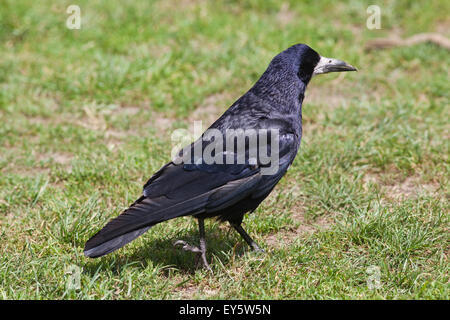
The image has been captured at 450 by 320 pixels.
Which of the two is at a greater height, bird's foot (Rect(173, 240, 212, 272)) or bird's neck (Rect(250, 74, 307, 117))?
bird's neck (Rect(250, 74, 307, 117))

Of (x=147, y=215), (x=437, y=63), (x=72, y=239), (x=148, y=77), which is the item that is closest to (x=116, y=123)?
(x=148, y=77)

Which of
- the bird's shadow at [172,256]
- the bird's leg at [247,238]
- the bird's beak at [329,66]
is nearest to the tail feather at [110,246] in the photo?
the bird's shadow at [172,256]

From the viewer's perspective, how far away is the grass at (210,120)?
382 centimetres

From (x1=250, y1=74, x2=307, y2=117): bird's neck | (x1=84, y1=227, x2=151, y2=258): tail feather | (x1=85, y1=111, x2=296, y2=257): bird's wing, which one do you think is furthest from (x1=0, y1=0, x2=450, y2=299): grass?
(x1=250, y1=74, x2=307, y2=117): bird's neck

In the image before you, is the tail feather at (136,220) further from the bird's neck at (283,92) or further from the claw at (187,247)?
the bird's neck at (283,92)

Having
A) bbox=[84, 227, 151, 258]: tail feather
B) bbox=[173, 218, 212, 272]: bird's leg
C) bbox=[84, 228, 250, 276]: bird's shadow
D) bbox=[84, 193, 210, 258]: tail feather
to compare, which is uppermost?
bbox=[84, 193, 210, 258]: tail feather

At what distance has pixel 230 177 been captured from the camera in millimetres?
3859

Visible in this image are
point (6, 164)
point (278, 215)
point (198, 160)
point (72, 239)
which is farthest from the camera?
point (6, 164)

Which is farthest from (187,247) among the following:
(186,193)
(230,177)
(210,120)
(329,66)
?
(210,120)

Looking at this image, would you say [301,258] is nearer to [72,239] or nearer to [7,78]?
[72,239]

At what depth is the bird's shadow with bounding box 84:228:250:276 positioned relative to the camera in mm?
3900

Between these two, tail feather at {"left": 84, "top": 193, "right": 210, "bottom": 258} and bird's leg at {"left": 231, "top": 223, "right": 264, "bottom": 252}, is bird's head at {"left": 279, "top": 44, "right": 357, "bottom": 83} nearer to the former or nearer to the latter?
bird's leg at {"left": 231, "top": 223, "right": 264, "bottom": 252}
